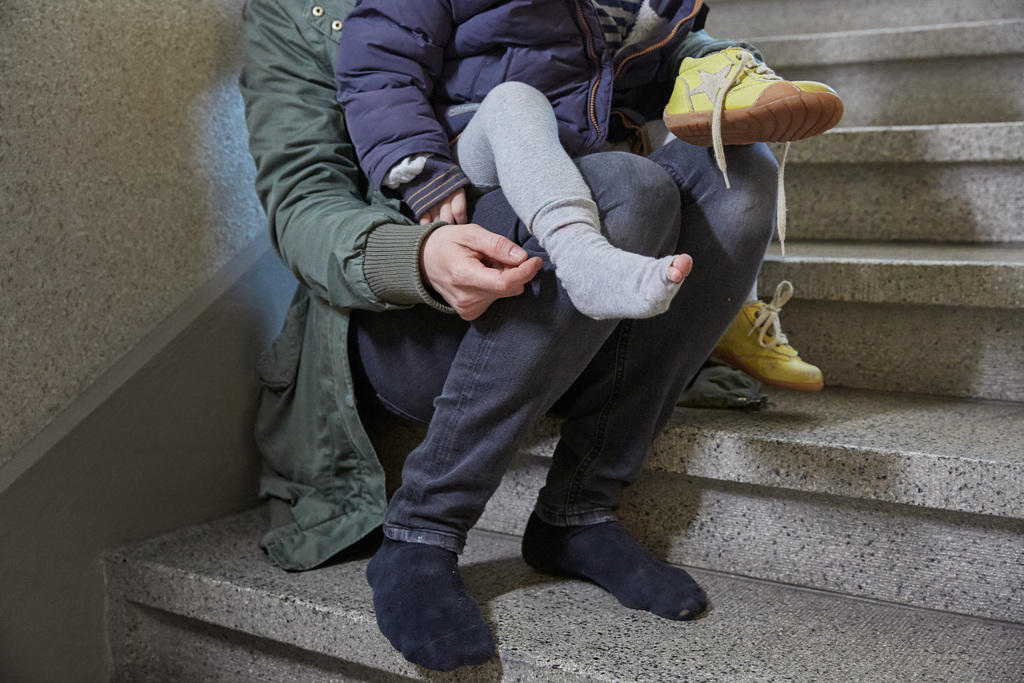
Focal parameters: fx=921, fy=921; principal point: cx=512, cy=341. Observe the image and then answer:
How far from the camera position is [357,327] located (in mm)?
1073

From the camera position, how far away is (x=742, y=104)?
2.91ft

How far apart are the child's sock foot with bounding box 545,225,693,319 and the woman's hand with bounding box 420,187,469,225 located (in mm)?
169

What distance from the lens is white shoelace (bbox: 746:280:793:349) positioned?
1215mm

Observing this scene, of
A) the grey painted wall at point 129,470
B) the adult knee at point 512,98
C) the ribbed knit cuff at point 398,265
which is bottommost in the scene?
the grey painted wall at point 129,470

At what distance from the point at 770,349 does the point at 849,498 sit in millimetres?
259

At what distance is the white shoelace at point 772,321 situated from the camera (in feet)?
3.99

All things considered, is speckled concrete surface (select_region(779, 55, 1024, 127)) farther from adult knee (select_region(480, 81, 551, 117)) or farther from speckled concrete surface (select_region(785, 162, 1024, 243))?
→ adult knee (select_region(480, 81, 551, 117))

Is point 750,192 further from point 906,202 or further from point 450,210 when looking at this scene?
point 906,202

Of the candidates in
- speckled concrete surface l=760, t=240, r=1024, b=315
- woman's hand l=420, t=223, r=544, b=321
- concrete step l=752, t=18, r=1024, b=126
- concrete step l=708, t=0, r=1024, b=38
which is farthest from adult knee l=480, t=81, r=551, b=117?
concrete step l=708, t=0, r=1024, b=38

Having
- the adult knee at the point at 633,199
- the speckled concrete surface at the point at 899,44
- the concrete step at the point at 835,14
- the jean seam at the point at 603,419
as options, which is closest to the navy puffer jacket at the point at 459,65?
the adult knee at the point at 633,199

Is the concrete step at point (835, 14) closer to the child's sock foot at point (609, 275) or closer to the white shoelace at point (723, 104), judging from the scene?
the white shoelace at point (723, 104)

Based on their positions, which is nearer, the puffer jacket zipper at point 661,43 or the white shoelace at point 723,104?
the white shoelace at point 723,104

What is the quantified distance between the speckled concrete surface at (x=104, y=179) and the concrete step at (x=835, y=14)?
120 centimetres

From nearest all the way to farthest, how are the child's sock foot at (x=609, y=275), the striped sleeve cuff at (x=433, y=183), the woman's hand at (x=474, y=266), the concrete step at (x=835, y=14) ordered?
the child's sock foot at (x=609, y=275)
the woman's hand at (x=474, y=266)
the striped sleeve cuff at (x=433, y=183)
the concrete step at (x=835, y=14)
